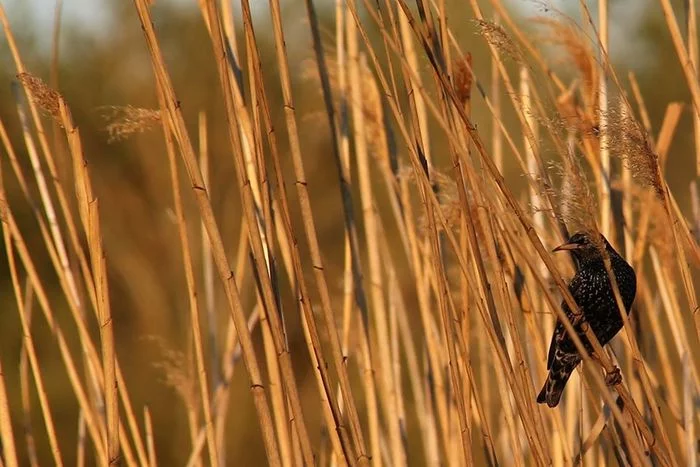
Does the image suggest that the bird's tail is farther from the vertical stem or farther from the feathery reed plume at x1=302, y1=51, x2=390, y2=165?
the feathery reed plume at x1=302, y1=51, x2=390, y2=165

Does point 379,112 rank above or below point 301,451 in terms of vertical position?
above

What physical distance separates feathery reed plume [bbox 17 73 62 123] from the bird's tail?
123cm

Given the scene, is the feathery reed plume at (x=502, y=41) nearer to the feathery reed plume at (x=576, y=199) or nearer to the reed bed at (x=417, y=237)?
the reed bed at (x=417, y=237)

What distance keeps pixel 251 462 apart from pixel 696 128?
5.66m

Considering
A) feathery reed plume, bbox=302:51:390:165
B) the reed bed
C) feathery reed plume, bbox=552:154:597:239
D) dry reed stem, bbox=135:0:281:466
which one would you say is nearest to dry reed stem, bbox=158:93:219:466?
the reed bed

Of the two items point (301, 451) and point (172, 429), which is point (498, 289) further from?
point (172, 429)

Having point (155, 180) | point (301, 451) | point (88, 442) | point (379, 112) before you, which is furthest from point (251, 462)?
point (301, 451)

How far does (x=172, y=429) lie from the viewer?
7570 millimetres

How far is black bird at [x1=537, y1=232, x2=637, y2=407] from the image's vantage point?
2.47 metres

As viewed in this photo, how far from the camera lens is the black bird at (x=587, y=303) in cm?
247

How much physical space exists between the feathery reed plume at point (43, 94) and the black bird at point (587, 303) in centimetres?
115

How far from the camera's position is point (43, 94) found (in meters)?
1.92

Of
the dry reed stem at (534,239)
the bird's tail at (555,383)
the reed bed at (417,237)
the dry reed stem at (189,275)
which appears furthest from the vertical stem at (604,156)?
the dry reed stem at (189,275)

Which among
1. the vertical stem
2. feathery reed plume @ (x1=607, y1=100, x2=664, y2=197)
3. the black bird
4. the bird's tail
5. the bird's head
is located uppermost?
the vertical stem
